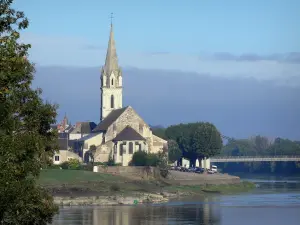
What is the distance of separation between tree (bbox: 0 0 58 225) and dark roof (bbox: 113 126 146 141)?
101347 mm

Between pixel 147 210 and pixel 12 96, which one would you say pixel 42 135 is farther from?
pixel 147 210

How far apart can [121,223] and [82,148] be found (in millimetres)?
81731

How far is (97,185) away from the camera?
10862cm

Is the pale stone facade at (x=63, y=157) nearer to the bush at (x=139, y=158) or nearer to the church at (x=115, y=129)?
the church at (x=115, y=129)

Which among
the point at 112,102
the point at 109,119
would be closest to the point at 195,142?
the point at 112,102

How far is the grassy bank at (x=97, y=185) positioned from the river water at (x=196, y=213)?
30.6ft

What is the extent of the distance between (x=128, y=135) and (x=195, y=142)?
73.0ft

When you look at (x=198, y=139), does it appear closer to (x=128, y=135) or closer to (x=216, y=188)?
(x=128, y=135)

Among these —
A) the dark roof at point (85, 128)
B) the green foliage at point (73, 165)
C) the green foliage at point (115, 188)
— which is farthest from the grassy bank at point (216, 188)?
the dark roof at point (85, 128)

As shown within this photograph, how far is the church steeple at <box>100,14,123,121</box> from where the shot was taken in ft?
540

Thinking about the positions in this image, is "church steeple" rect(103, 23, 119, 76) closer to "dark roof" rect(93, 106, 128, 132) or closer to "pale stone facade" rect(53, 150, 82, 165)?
"dark roof" rect(93, 106, 128, 132)

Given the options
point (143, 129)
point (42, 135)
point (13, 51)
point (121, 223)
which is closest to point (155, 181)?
point (143, 129)

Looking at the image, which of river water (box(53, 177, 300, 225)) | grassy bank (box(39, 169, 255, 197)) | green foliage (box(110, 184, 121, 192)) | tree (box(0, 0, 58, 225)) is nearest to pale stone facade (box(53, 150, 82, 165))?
grassy bank (box(39, 169, 255, 197))

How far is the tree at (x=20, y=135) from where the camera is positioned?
32.7 m
